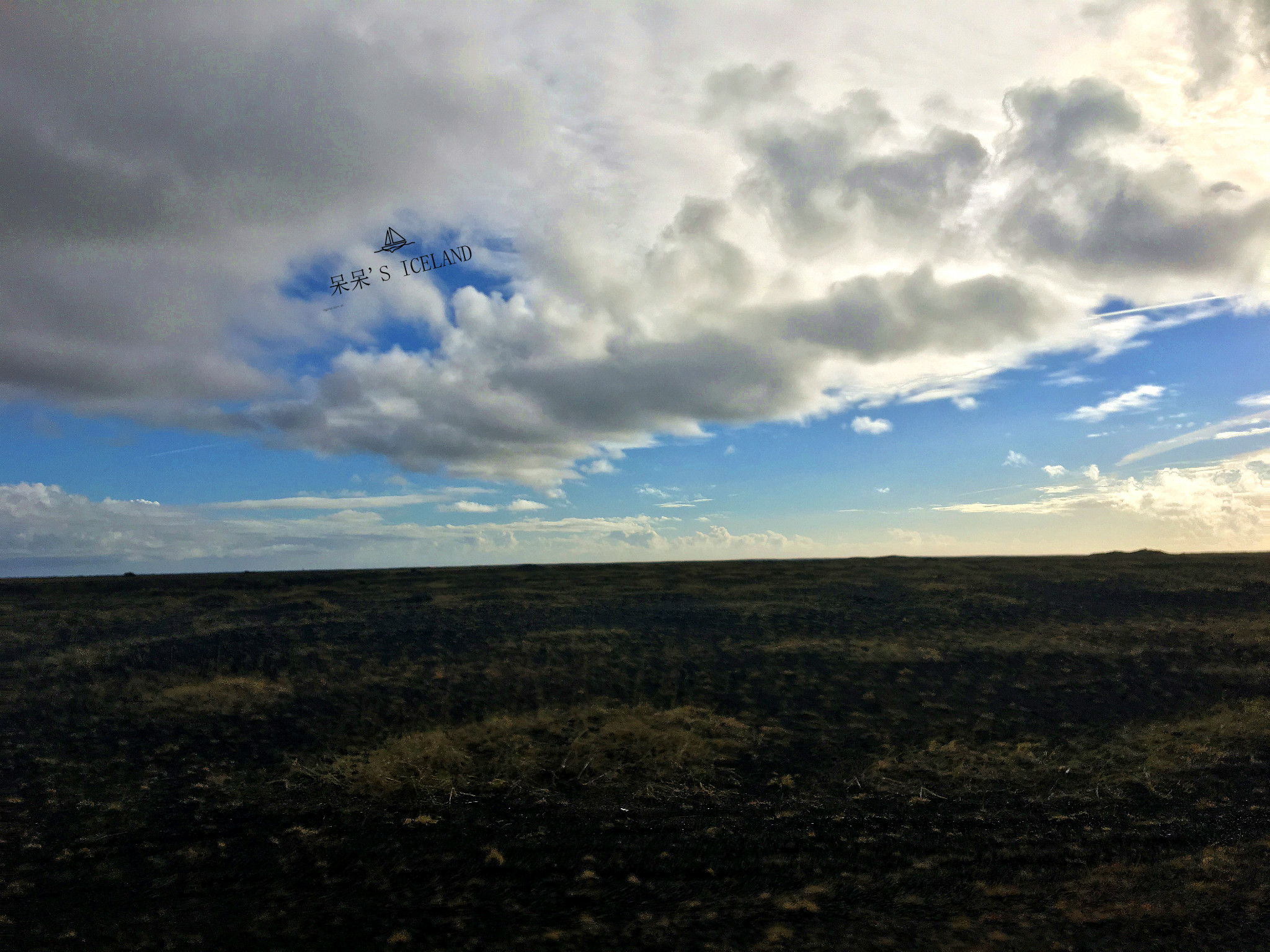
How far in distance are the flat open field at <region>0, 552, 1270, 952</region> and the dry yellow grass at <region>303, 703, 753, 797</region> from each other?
16 cm

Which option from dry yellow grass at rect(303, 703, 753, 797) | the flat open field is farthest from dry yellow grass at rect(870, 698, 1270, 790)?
dry yellow grass at rect(303, 703, 753, 797)

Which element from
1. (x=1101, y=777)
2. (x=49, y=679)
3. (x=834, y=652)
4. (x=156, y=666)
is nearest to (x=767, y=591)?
(x=834, y=652)

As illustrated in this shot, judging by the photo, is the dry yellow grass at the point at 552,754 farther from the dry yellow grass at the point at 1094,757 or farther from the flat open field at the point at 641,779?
the dry yellow grass at the point at 1094,757

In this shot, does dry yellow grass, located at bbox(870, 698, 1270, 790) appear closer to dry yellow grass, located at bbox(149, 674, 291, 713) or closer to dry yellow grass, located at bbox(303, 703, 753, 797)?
dry yellow grass, located at bbox(303, 703, 753, 797)

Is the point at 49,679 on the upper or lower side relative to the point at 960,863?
upper

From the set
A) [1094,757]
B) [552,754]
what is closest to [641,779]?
[552,754]

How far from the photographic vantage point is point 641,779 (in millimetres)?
22219

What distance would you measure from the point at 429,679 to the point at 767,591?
30.5m

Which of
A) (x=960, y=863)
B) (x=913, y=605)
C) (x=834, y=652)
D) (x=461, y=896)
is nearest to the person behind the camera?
(x=461, y=896)

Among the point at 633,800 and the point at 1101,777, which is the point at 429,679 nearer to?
the point at 633,800

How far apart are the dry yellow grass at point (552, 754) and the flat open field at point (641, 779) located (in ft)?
0.52

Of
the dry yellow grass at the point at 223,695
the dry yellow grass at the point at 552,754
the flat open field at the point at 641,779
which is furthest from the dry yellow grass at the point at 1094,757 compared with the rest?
the dry yellow grass at the point at 223,695

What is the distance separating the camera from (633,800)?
20.6 meters

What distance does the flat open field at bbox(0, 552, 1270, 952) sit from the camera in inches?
567
